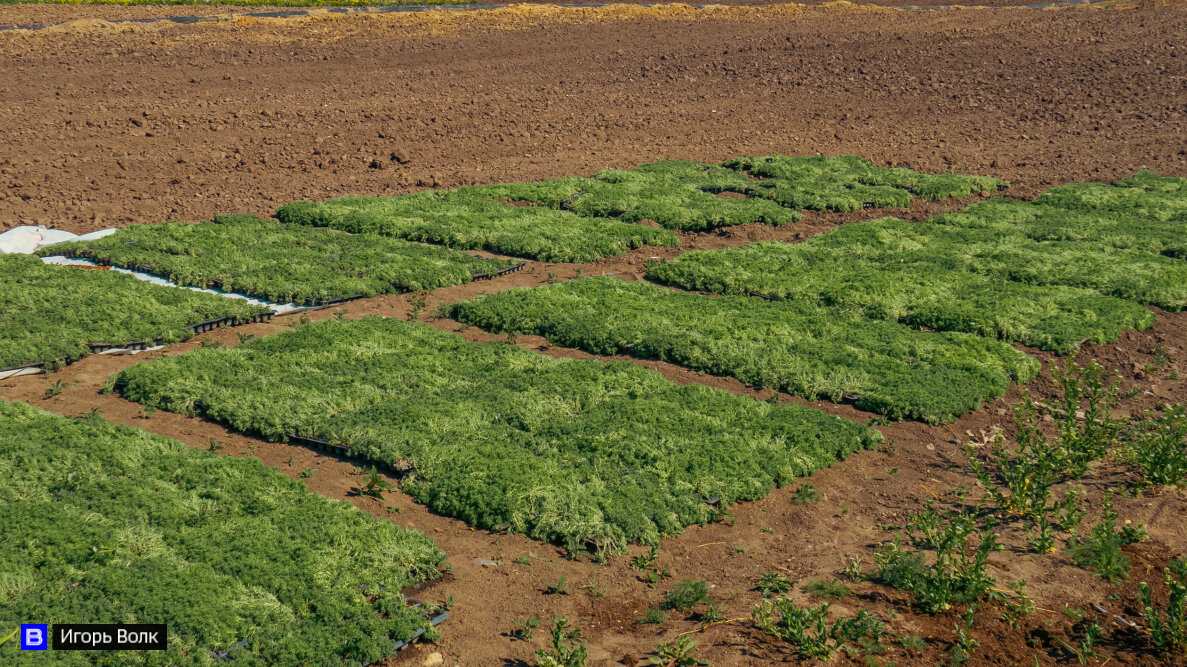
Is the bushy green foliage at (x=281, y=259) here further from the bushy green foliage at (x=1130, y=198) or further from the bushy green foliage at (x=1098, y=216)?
the bushy green foliage at (x=1130, y=198)

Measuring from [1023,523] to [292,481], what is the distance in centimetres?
662

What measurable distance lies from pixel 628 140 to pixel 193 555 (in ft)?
58.8

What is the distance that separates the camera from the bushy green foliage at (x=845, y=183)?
63.7 ft

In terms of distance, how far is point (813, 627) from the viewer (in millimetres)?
6965

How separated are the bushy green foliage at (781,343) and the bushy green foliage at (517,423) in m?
0.83

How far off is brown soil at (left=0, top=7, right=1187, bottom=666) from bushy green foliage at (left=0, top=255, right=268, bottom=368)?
1.14 ft

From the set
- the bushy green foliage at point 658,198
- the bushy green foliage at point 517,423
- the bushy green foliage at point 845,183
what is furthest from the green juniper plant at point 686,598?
the bushy green foliage at point 845,183

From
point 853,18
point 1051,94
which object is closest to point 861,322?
point 1051,94

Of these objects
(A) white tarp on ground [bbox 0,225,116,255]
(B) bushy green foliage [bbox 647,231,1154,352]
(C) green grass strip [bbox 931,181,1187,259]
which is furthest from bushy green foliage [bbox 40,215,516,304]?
(C) green grass strip [bbox 931,181,1187,259]

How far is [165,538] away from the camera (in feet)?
24.6

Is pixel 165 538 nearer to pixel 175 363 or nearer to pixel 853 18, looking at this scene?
pixel 175 363

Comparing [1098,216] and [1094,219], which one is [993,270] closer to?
[1094,219]

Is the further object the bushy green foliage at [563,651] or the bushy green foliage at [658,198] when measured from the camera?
the bushy green foliage at [658,198]

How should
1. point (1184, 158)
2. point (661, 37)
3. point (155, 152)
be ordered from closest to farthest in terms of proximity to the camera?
point (155, 152) < point (1184, 158) < point (661, 37)
